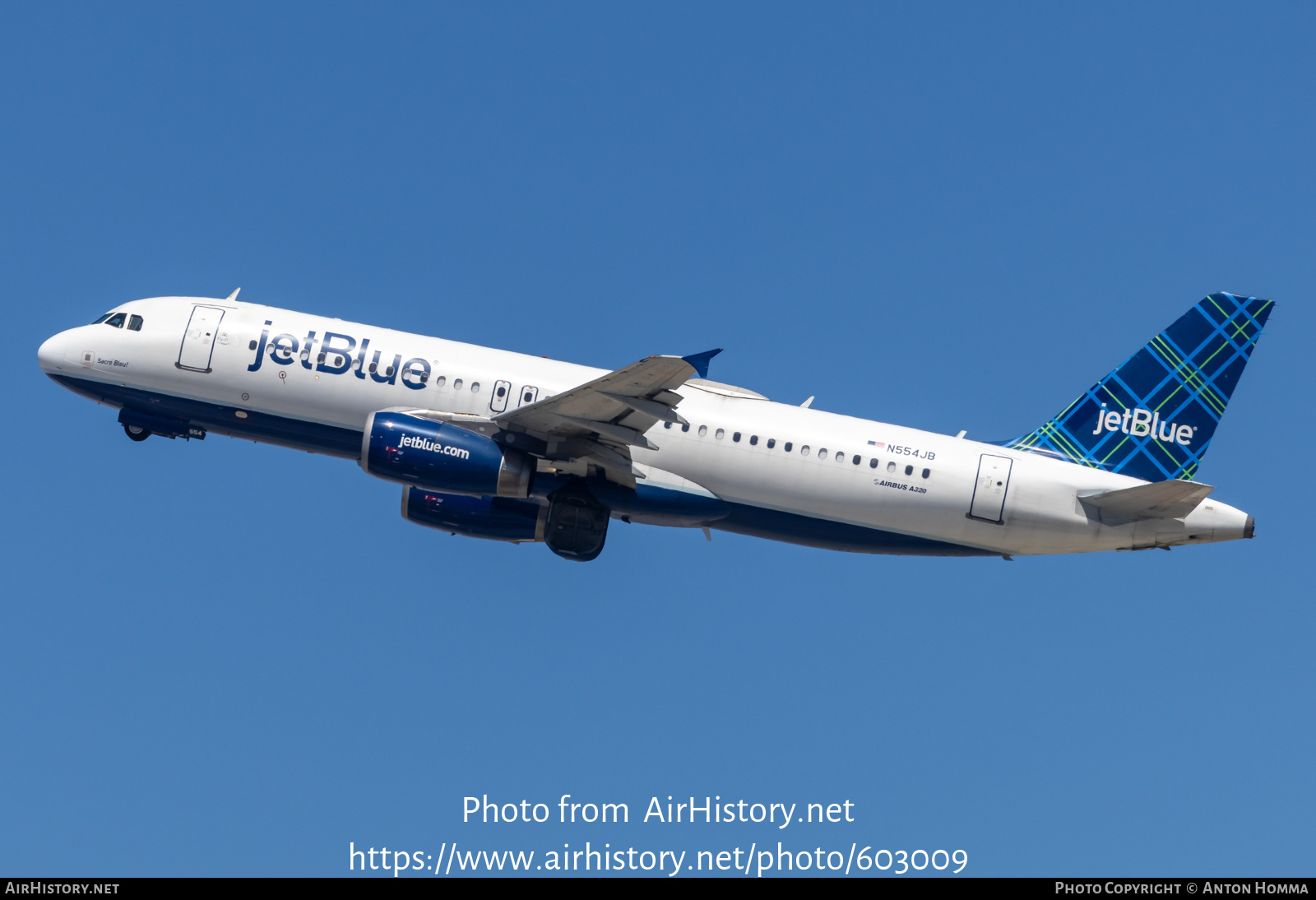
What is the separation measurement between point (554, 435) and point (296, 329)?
7.52m

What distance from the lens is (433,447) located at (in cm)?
3344

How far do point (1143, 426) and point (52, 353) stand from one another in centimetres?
2918

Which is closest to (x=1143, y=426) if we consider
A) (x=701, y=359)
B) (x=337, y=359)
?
(x=701, y=359)

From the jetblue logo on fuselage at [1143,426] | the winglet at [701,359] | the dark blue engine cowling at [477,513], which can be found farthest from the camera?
the jetblue logo on fuselage at [1143,426]

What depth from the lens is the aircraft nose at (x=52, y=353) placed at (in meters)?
37.2

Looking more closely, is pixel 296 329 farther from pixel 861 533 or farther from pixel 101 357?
pixel 861 533

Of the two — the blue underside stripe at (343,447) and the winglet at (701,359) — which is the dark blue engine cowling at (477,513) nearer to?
the blue underside stripe at (343,447)

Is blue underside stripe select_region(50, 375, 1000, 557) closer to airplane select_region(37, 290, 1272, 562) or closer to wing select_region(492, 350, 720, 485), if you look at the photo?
airplane select_region(37, 290, 1272, 562)

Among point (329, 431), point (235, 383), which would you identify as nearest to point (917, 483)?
point (329, 431)

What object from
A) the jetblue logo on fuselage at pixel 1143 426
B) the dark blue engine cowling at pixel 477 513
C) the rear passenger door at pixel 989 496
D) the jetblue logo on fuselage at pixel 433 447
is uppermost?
the jetblue logo on fuselage at pixel 1143 426

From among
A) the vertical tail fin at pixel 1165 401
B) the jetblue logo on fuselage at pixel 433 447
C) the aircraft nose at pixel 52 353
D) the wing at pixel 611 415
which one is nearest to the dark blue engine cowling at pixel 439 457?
the jetblue logo on fuselage at pixel 433 447

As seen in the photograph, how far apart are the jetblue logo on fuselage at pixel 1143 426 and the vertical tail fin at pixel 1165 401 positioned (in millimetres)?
22

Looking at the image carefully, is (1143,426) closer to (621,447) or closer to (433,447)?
(621,447)

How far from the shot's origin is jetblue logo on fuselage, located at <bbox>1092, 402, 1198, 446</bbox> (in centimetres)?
3712
